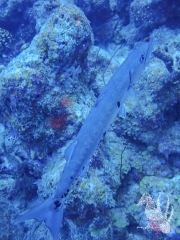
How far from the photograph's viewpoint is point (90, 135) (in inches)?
103

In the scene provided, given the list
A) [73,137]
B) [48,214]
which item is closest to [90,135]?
[48,214]

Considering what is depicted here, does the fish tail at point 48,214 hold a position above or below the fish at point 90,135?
below

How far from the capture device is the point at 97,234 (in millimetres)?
4453

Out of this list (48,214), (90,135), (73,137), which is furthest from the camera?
(73,137)

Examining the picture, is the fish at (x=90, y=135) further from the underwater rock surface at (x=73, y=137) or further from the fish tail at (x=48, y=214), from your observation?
the underwater rock surface at (x=73, y=137)

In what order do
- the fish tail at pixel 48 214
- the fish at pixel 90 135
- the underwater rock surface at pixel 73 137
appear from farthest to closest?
the underwater rock surface at pixel 73 137, the fish tail at pixel 48 214, the fish at pixel 90 135

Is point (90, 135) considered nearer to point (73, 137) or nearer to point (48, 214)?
point (48, 214)

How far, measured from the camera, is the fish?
2.59 meters

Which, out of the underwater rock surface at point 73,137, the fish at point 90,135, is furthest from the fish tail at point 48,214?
the underwater rock surface at point 73,137

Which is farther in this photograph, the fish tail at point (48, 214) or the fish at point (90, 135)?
A: the fish tail at point (48, 214)

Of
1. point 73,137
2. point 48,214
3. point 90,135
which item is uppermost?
point 90,135

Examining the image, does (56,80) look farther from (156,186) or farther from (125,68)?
(156,186)

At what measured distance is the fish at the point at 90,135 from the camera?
2.59m

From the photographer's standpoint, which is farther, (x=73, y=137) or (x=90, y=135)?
(x=73, y=137)
